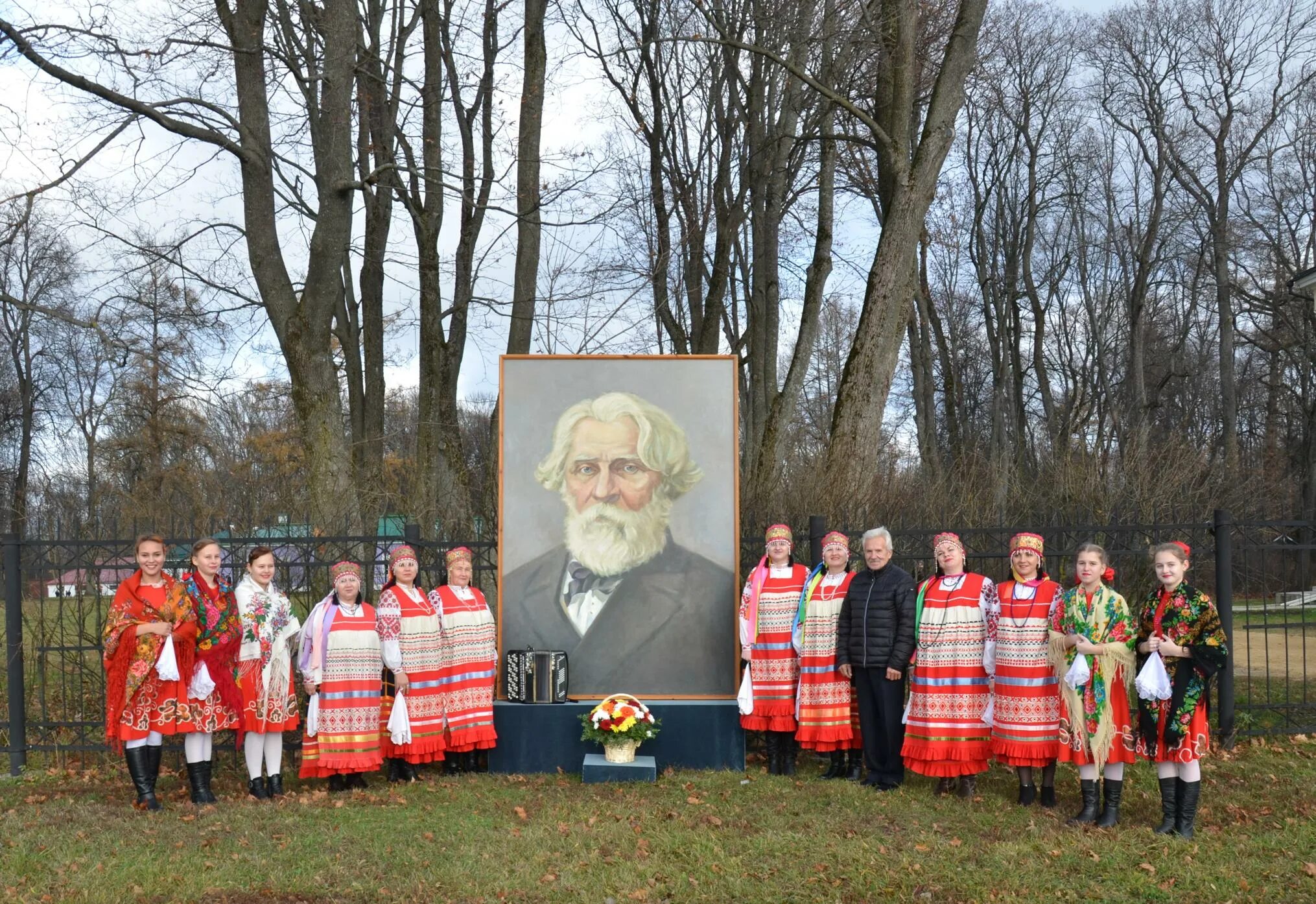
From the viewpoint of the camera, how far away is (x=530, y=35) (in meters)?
13.9

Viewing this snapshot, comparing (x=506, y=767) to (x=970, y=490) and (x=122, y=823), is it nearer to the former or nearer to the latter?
(x=122, y=823)

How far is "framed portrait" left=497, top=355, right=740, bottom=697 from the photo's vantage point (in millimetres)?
8383

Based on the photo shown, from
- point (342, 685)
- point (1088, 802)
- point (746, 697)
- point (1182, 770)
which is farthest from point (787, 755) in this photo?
point (342, 685)

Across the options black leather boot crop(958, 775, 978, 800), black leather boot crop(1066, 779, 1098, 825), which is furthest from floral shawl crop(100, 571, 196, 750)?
black leather boot crop(1066, 779, 1098, 825)

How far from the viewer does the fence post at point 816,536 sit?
857cm

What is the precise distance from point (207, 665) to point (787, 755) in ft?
13.5

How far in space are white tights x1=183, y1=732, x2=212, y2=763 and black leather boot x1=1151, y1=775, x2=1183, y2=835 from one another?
5950 mm

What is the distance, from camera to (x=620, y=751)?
7.65 meters

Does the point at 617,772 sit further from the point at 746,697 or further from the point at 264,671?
the point at 264,671

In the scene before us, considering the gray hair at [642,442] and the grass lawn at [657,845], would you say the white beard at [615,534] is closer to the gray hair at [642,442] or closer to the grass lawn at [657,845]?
the gray hair at [642,442]

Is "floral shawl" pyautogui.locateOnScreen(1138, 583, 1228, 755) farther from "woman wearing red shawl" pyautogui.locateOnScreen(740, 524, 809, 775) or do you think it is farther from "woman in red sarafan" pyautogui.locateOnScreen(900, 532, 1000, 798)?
"woman wearing red shawl" pyautogui.locateOnScreen(740, 524, 809, 775)

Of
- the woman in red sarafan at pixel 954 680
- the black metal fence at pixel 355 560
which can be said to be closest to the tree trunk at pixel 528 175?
the black metal fence at pixel 355 560

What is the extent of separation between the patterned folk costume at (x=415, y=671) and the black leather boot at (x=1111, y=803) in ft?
14.5

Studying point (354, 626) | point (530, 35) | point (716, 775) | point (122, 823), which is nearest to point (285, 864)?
point (122, 823)
